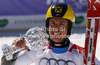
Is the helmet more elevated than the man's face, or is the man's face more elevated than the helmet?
the helmet

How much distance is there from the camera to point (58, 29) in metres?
1.79

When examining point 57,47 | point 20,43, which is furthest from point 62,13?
point 20,43

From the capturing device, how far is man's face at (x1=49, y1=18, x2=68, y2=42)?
A: 180 centimetres

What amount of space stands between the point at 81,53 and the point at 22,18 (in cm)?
578

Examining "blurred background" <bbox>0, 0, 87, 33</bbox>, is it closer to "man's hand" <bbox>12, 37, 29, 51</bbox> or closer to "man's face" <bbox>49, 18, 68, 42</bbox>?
"man's face" <bbox>49, 18, 68, 42</bbox>

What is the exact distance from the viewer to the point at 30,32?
5.78 feet

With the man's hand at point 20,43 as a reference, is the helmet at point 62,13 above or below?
above

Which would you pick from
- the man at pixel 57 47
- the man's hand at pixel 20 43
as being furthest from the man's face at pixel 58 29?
the man's hand at pixel 20 43

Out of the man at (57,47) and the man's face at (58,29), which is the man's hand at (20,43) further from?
the man's face at (58,29)

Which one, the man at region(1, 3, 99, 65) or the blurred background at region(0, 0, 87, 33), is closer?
the man at region(1, 3, 99, 65)

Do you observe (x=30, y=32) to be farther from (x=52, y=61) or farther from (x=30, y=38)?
(x=52, y=61)

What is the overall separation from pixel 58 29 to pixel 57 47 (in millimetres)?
288

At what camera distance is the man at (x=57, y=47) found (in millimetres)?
1802

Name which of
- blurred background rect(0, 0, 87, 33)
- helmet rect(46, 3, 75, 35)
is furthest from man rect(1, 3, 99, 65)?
blurred background rect(0, 0, 87, 33)
